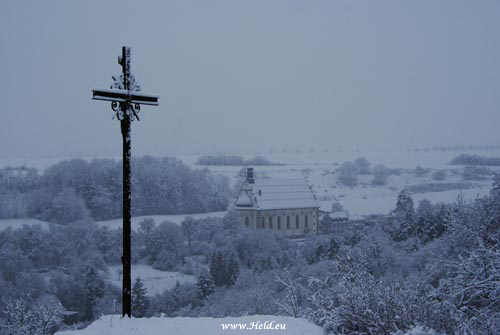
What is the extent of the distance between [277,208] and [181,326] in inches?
1799

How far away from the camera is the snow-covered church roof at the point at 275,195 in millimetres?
52625

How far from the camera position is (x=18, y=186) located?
178ft

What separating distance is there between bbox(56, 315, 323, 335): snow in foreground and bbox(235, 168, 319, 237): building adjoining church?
43.1 m

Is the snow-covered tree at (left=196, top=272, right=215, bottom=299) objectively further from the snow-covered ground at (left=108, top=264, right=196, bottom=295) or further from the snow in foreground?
the snow in foreground

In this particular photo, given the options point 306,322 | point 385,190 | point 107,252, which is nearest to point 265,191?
point 385,190

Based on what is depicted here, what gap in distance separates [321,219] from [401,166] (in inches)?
476

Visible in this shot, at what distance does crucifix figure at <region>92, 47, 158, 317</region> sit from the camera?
6.93 metres

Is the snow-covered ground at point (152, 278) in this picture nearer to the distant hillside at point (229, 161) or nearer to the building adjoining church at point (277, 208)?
the building adjoining church at point (277, 208)

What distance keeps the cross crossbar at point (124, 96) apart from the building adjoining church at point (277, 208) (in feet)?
142

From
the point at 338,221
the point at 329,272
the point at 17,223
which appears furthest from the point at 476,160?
the point at 17,223

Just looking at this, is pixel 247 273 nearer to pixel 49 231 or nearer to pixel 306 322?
pixel 49 231

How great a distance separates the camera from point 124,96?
6965 mm

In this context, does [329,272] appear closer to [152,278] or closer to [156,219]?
[152,278]

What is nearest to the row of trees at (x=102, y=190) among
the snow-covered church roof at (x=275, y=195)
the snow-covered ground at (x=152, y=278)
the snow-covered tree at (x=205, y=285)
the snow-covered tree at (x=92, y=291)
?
the snow-covered church roof at (x=275, y=195)
